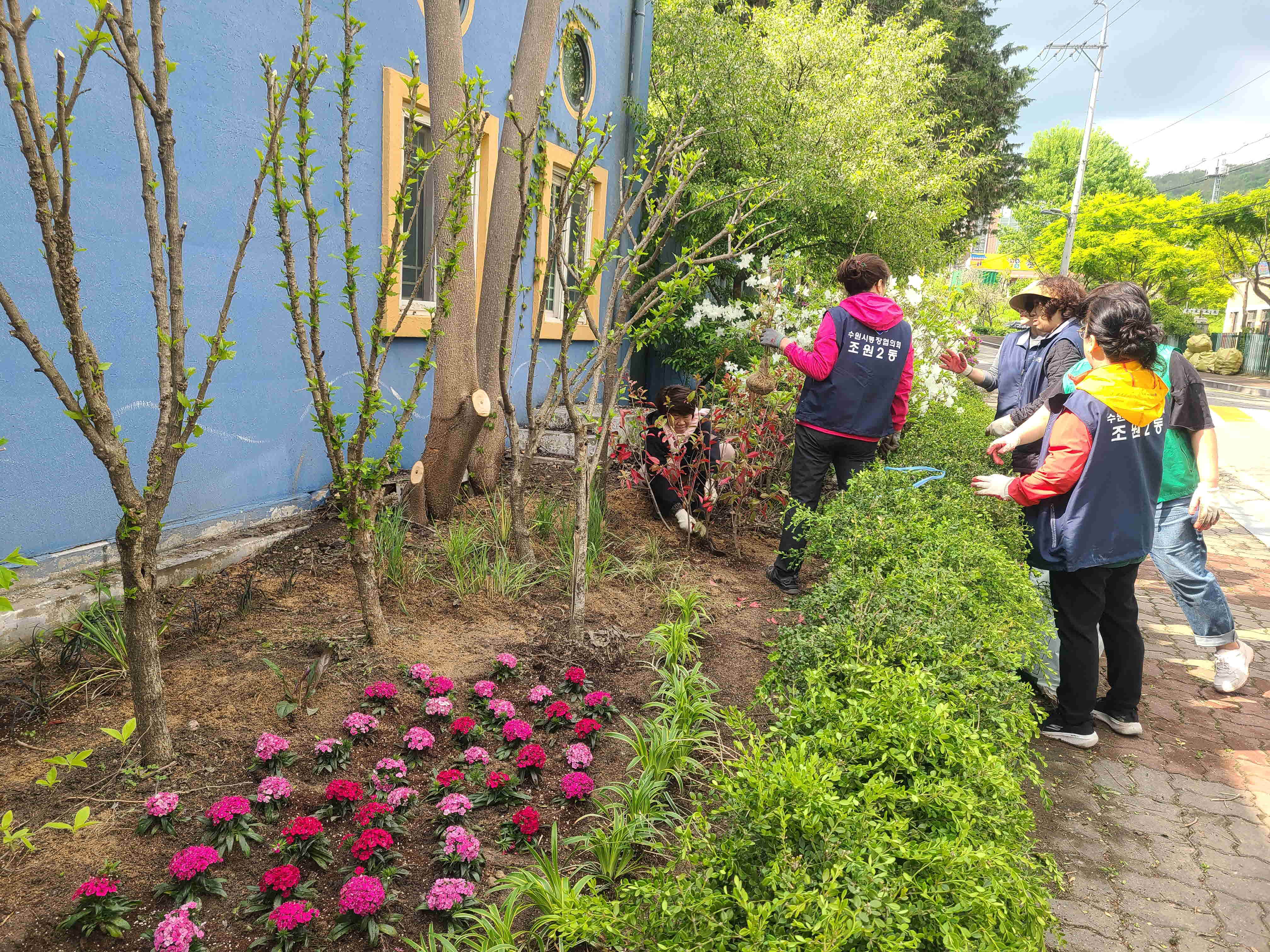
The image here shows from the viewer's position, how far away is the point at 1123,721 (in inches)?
154

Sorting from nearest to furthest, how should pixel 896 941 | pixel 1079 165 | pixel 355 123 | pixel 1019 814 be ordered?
1. pixel 896 941
2. pixel 1019 814
3. pixel 355 123
4. pixel 1079 165

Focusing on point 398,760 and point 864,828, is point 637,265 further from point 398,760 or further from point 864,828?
point 864,828

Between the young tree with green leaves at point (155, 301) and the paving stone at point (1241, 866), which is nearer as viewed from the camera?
the young tree with green leaves at point (155, 301)

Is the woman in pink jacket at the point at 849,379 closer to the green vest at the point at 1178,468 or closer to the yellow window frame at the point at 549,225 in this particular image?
the green vest at the point at 1178,468

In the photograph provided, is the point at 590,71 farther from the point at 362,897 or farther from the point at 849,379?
the point at 362,897

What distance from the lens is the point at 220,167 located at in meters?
4.31

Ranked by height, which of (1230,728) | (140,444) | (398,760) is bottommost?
(1230,728)

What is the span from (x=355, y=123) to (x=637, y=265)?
2.75 meters

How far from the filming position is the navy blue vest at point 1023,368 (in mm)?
4238

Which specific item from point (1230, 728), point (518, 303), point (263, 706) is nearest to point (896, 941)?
point (263, 706)

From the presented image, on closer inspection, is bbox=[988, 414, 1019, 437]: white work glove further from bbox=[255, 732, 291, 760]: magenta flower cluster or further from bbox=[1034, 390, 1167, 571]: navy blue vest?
bbox=[255, 732, 291, 760]: magenta flower cluster

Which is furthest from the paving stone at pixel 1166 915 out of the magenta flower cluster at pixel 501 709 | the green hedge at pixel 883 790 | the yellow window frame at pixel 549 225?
the yellow window frame at pixel 549 225

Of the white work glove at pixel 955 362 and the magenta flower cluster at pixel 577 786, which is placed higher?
the white work glove at pixel 955 362

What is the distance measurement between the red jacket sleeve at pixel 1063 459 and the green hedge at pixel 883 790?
1.85 ft
